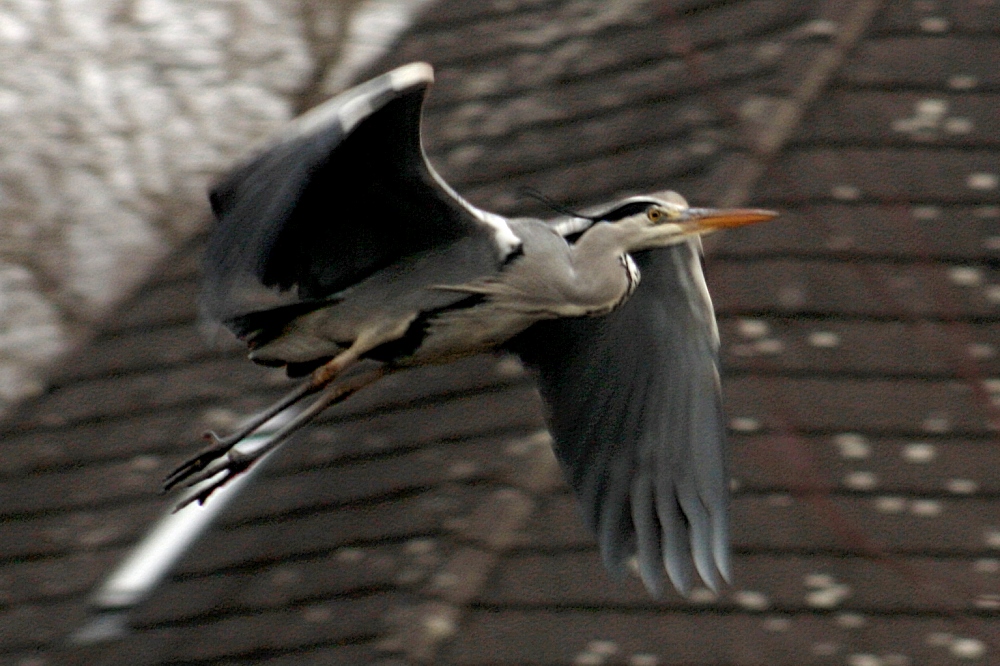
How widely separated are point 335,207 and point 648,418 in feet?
2.93

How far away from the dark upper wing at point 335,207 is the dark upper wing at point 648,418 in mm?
536

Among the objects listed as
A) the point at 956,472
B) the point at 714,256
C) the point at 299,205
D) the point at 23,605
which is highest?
the point at 299,205

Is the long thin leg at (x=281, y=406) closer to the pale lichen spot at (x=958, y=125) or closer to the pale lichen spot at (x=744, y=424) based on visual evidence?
the pale lichen spot at (x=744, y=424)

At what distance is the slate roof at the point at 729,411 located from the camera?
15.0 ft

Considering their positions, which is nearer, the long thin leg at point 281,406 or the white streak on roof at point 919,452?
the long thin leg at point 281,406

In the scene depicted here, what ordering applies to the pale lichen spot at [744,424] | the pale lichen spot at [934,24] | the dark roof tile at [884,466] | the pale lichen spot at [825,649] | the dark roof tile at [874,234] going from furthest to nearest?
the pale lichen spot at [934,24] < the dark roof tile at [874,234] < the pale lichen spot at [744,424] < the dark roof tile at [884,466] < the pale lichen spot at [825,649]

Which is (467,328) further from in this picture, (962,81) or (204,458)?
(962,81)

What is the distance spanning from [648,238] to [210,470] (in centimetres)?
99

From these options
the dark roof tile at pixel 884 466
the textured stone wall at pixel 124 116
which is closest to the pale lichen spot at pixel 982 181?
the dark roof tile at pixel 884 466

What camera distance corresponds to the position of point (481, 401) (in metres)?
5.21

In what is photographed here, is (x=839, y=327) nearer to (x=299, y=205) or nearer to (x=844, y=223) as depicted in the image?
(x=844, y=223)

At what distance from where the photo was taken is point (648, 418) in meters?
4.66

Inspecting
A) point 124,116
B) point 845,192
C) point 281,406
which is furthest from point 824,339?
point 124,116

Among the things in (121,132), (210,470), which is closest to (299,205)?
(210,470)
